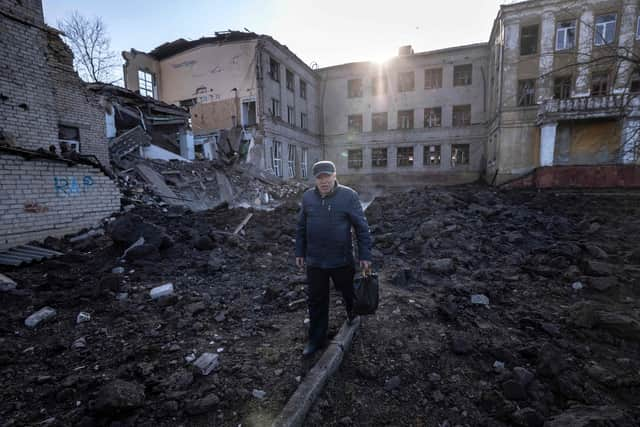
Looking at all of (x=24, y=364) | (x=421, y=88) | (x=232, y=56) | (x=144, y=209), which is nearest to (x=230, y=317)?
(x=24, y=364)

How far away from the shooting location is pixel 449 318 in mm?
3598

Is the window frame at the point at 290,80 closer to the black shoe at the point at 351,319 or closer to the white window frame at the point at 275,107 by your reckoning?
the white window frame at the point at 275,107

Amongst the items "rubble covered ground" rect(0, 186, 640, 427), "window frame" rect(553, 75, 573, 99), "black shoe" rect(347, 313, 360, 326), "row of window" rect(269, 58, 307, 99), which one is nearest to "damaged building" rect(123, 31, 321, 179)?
"row of window" rect(269, 58, 307, 99)

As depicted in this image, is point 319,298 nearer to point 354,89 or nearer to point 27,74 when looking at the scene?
point 27,74

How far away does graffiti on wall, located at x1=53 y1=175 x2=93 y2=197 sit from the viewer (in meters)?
6.62

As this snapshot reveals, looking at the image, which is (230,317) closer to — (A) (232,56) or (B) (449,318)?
(B) (449,318)

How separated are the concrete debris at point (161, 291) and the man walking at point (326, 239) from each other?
2.44m

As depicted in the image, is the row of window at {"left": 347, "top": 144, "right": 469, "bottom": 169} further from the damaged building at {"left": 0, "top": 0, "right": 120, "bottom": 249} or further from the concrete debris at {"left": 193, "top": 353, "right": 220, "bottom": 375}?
the concrete debris at {"left": 193, "top": 353, "right": 220, "bottom": 375}

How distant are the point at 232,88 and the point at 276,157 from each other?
17.4ft

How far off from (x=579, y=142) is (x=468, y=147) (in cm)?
755

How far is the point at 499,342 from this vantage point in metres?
3.11

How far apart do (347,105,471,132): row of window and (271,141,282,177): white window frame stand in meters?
9.47

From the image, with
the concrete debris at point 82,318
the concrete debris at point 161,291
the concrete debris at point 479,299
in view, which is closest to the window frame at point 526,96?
the concrete debris at point 479,299

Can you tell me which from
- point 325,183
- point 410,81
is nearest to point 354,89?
point 410,81
